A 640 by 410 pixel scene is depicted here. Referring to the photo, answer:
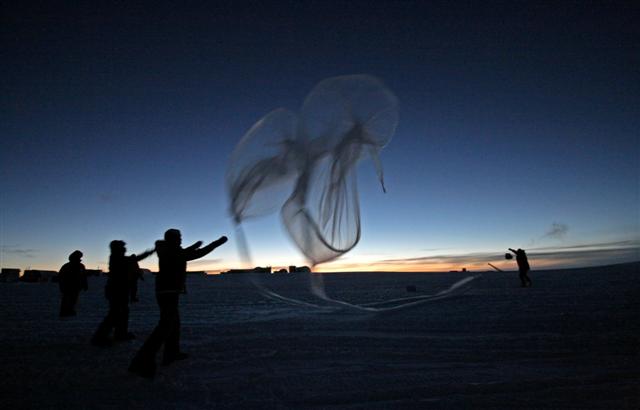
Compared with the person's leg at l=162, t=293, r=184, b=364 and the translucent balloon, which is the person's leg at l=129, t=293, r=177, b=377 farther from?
the translucent balloon

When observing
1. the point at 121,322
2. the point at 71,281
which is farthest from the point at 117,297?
the point at 71,281

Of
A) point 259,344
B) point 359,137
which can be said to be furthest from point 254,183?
point 259,344

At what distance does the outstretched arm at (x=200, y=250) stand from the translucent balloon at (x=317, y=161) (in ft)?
5.85

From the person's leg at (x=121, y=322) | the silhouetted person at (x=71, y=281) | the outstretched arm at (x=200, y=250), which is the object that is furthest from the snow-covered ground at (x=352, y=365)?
the silhouetted person at (x=71, y=281)

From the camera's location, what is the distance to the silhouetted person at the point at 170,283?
16.2ft

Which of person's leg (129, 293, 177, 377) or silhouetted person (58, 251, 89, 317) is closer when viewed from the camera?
person's leg (129, 293, 177, 377)

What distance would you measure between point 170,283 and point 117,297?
95.9 inches

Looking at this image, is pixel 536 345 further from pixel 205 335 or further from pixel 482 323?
pixel 205 335

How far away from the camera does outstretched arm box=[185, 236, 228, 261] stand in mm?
5367

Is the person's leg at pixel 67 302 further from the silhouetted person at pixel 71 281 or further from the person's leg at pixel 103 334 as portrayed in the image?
the person's leg at pixel 103 334

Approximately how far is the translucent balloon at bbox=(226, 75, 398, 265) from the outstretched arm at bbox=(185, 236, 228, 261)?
1783 millimetres

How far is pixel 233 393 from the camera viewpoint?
3.93 metres

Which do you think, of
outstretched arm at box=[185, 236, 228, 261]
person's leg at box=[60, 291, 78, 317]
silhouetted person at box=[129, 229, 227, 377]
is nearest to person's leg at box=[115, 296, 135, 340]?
silhouetted person at box=[129, 229, 227, 377]

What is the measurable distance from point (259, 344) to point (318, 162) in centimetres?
350
